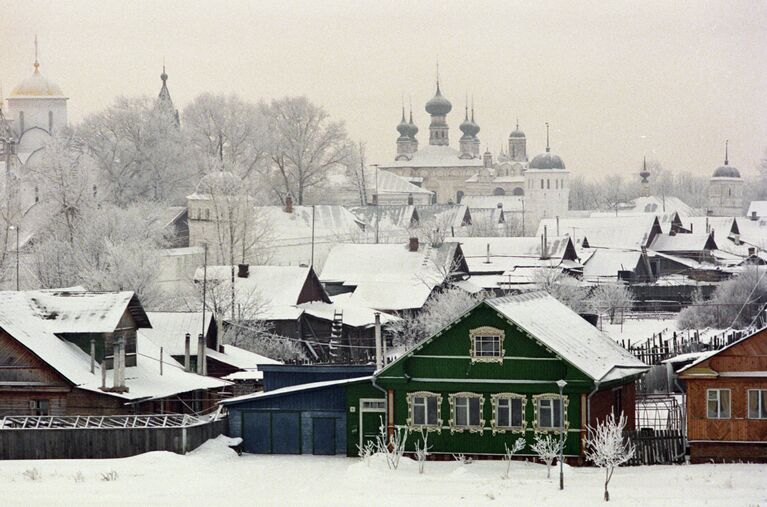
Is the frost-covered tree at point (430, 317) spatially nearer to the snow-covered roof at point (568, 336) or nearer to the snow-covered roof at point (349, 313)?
the snow-covered roof at point (349, 313)

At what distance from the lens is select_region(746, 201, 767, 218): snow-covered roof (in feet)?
287

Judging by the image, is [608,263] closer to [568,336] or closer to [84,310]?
[84,310]

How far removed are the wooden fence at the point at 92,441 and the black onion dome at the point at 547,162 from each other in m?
84.0

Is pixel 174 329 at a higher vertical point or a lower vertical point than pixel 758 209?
lower

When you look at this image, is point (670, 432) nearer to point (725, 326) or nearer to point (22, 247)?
point (725, 326)

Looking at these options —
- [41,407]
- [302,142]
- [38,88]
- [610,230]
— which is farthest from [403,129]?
[41,407]

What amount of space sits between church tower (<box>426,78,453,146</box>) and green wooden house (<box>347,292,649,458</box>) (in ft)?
377

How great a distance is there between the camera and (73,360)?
31172 millimetres

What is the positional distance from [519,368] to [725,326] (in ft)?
74.0

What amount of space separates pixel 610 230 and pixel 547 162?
33395mm

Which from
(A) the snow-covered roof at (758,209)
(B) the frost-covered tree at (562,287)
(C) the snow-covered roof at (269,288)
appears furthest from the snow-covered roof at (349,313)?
(A) the snow-covered roof at (758,209)

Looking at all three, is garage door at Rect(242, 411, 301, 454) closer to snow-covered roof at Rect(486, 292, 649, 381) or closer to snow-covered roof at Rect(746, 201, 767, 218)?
snow-covered roof at Rect(486, 292, 649, 381)

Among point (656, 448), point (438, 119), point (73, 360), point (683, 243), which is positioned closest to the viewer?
point (656, 448)

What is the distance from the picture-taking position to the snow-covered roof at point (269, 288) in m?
48.2
